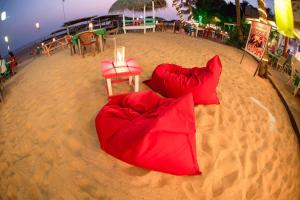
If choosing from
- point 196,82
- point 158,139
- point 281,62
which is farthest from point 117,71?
point 281,62

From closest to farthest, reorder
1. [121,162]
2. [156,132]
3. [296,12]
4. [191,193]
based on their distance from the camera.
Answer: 1. [156,132]
2. [191,193]
3. [121,162]
4. [296,12]

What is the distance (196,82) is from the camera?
14.0 ft

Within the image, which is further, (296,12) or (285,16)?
(296,12)

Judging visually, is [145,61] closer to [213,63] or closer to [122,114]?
[213,63]

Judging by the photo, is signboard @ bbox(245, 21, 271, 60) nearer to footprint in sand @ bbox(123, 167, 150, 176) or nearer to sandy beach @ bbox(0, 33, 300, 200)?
sandy beach @ bbox(0, 33, 300, 200)

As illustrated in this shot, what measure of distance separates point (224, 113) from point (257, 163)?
3.74 ft

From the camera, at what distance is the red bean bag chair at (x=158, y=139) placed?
2.81 metres

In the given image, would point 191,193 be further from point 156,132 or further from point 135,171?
point 156,132

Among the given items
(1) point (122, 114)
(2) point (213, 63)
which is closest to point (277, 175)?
(2) point (213, 63)

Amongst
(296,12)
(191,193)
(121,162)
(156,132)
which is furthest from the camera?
(296,12)

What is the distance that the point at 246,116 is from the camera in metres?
4.45

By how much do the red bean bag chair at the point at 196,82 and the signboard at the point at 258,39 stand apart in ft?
8.03

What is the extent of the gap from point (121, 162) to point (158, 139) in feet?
2.74

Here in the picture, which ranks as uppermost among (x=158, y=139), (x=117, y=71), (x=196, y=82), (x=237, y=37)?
(x=237, y=37)
